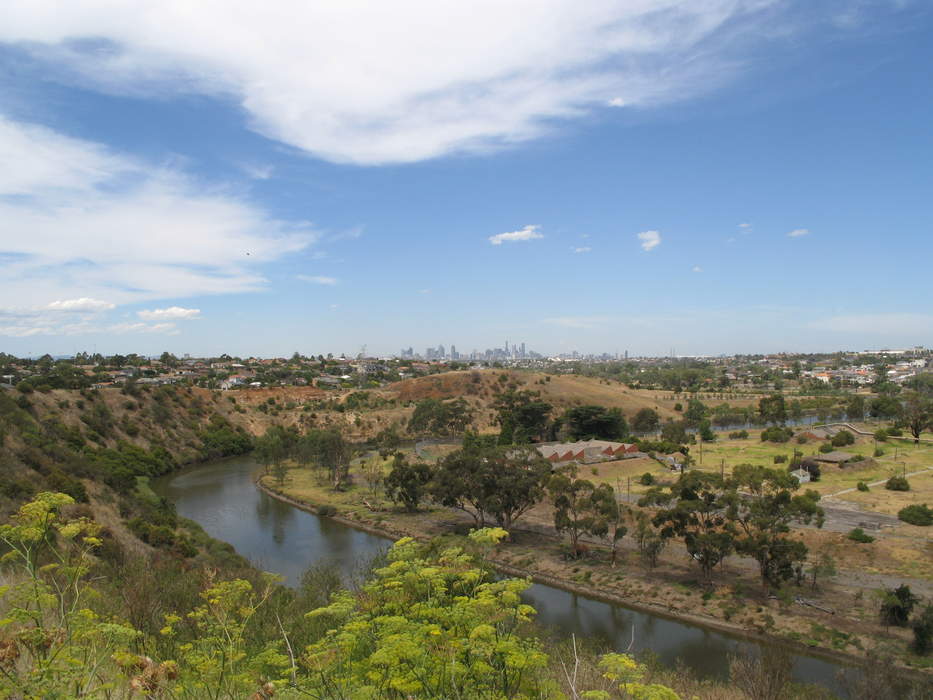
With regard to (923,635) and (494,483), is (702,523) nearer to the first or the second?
(923,635)

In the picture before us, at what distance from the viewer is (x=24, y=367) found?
8344 centimetres

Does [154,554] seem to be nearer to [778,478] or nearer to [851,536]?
[778,478]

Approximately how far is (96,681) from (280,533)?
27756 millimetres

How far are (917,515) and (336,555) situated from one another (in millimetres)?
28055

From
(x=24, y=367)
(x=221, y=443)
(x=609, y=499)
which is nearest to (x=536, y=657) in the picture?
(x=609, y=499)

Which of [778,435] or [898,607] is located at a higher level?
[778,435]

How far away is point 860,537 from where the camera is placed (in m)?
24.1

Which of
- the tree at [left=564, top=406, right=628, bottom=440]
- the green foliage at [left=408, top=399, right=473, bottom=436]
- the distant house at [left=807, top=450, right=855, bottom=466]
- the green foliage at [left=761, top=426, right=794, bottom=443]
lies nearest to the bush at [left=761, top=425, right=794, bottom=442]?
the green foliage at [left=761, top=426, right=794, bottom=443]

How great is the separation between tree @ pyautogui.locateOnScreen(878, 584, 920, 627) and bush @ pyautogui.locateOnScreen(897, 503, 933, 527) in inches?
405

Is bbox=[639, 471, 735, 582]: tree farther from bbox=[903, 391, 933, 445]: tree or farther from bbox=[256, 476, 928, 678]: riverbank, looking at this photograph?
bbox=[903, 391, 933, 445]: tree

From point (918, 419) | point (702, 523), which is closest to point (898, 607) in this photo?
point (702, 523)

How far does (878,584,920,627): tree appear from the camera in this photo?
59.9 ft

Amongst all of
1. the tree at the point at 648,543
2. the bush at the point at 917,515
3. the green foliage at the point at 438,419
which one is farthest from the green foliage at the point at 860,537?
the green foliage at the point at 438,419

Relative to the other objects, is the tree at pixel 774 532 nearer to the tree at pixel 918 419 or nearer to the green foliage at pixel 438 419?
the tree at pixel 918 419
